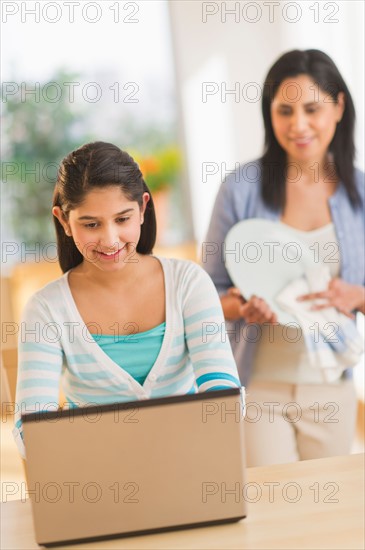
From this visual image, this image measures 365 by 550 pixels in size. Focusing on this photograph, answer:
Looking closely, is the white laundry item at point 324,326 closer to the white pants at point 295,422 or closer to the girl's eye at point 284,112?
the white pants at point 295,422

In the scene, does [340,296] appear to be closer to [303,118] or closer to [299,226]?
[299,226]

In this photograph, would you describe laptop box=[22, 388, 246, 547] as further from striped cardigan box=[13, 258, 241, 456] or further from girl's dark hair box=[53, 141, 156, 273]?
girl's dark hair box=[53, 141, 156, 273]

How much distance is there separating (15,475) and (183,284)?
6.11 ft

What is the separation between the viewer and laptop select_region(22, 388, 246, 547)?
109 centimetres

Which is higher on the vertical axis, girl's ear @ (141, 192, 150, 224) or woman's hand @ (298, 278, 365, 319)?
girl's ear @ (141, 192, 150, 224)

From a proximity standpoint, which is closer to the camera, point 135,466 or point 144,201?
point 135,466

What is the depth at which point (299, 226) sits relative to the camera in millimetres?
2121

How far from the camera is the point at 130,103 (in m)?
4.23

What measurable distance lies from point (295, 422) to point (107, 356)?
28.8 inches

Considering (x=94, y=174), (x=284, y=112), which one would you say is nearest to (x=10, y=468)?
(x=284, y=112)

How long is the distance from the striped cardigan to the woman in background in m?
0.53

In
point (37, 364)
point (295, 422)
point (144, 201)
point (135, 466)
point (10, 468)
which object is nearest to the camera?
point (135, 466)

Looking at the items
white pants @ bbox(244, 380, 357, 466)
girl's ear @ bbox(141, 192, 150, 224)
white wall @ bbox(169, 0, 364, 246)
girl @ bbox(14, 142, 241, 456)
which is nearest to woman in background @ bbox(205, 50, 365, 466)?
white pants @ bbox(244, 380, 357, 466)

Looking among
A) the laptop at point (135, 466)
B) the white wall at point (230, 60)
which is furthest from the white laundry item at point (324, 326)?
the white wall at point (230, 60)
